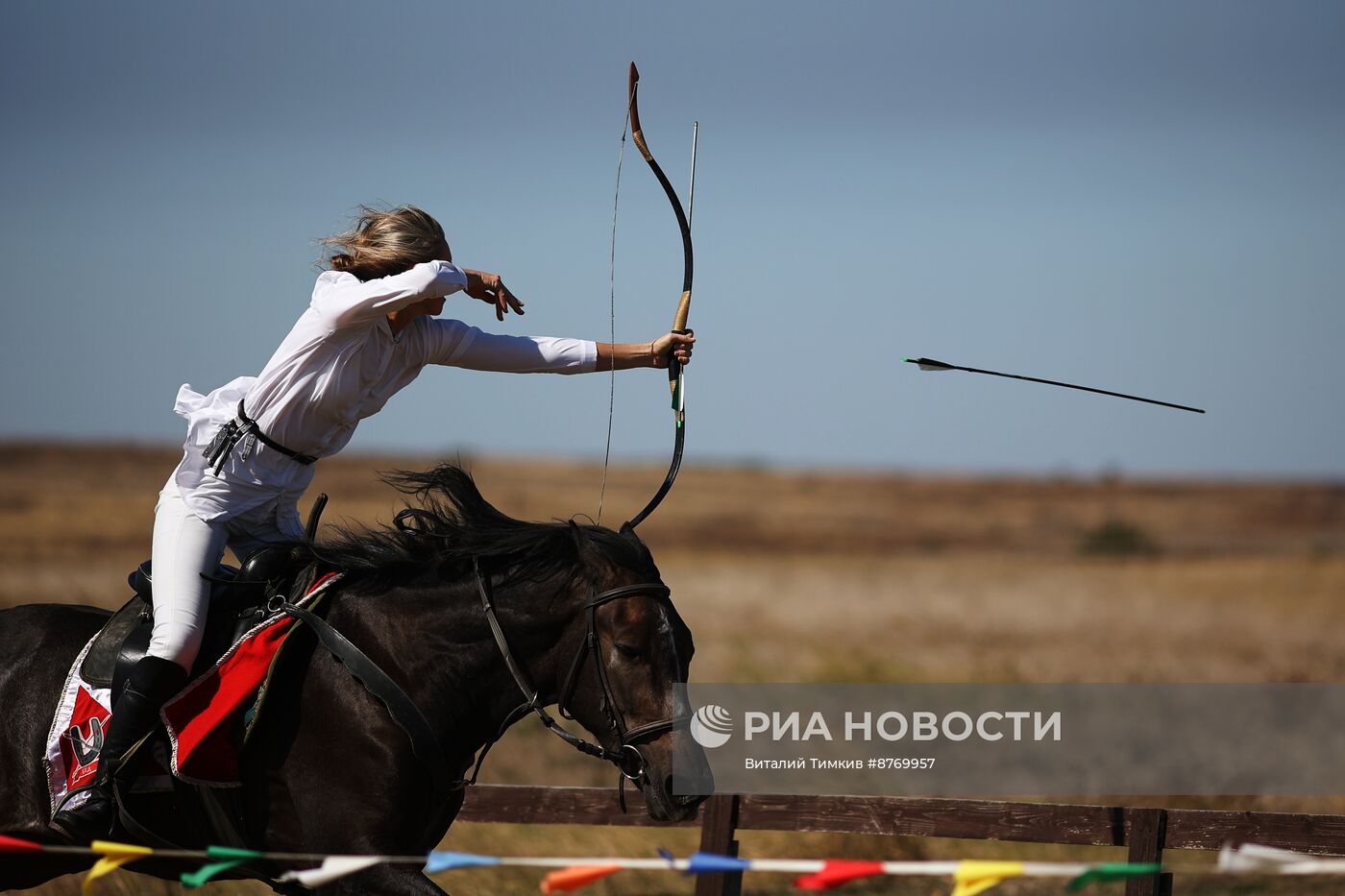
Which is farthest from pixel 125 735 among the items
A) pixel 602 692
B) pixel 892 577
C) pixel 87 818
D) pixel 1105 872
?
pixel 892 577

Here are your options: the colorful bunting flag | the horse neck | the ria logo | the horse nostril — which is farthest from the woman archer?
the horse nostril

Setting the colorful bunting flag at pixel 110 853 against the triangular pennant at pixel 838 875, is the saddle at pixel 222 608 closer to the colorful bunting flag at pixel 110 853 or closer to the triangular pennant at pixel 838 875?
the colorful bunting flag at pixel 110 853

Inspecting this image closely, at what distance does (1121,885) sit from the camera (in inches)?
363

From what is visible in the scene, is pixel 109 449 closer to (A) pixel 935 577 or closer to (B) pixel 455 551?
(A) pixel 935 577

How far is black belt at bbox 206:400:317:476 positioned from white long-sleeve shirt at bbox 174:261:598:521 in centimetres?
3

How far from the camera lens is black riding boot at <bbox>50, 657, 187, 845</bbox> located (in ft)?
16.3

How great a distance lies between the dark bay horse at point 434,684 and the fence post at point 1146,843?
2.82 m

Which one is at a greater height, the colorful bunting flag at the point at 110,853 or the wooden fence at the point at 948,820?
the colorful bunting flag at the point at 110,853

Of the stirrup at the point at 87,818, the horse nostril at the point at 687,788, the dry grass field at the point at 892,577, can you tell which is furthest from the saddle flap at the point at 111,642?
the horse nostril at the point at 687,788

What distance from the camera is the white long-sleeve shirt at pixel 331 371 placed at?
5.00 m

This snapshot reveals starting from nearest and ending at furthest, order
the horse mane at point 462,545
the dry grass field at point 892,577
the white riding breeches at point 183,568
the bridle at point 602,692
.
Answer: the bridle at point 602,692
the white riding breeches at point 183,568
the horse mane at point 462,545
the dry grass field at point 892,577

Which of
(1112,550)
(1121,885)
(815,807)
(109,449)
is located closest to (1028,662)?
(1121,885)

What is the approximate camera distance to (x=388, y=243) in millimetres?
5336

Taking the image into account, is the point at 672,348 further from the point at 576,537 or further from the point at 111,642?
the point at 111,642
